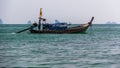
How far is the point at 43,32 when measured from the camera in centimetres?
8331

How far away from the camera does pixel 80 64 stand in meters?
28.1

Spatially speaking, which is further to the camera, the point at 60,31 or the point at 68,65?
the point at 60,31

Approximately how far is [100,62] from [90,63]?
3.24ft

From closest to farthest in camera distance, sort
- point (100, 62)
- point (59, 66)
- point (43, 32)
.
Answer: point (59, 66) < point (100, 62) < point (43, 32)

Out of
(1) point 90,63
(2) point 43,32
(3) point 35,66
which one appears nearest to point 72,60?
(1) point 90,63

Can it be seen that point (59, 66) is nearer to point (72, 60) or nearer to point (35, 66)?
point (35, 66)

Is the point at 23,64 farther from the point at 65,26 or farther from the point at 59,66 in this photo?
the point at 65,26

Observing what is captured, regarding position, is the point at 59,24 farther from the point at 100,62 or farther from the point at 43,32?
the point at 100,62

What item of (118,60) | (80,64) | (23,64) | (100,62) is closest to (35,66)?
(23,64)

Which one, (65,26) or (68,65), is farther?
(65,26)

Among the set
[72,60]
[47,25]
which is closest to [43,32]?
[47,25]

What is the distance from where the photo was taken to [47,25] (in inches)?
3324

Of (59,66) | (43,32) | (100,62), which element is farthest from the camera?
(43,32)

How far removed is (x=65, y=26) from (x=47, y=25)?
184 inches
